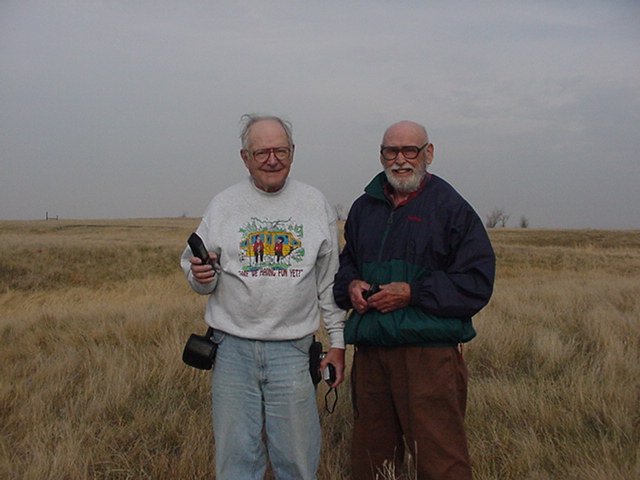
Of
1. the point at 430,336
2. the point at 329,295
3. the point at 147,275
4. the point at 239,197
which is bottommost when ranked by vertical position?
the point at 147,275

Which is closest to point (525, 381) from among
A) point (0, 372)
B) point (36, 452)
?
point (36, 452)

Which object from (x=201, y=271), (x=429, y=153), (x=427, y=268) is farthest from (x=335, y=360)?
(x=429, y=153)

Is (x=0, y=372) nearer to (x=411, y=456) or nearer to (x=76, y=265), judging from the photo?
(x=411, y=456)

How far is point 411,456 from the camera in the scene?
3068 mm

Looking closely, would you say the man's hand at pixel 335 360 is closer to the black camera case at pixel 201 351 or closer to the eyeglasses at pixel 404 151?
the black camera case at pixel 201 351

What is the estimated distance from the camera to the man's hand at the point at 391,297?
9.53ft

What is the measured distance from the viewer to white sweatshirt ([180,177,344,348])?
9.09 feet

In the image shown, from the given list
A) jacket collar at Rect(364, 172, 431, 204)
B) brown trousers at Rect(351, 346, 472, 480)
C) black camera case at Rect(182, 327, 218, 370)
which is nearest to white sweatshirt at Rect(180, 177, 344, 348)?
black camera case at Rect(182, 327, 218, 370)

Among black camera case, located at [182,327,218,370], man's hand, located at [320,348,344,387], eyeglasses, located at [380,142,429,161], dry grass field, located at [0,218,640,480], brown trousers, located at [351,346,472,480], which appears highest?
eyeglasses, located at [380,142,429,161]

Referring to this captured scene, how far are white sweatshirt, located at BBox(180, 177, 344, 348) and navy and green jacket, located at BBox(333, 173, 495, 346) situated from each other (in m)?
0.30

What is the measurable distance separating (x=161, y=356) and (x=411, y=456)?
3119 millimetres

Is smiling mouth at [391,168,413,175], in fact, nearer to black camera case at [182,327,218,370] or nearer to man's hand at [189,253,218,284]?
man's hand at [189,253,218,284]

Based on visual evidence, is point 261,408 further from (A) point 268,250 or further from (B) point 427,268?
(B) point 427,268

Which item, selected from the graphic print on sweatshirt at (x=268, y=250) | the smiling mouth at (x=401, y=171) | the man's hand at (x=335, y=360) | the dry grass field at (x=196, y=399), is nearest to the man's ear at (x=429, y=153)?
the smiling mouth at (x=401, y=171)
